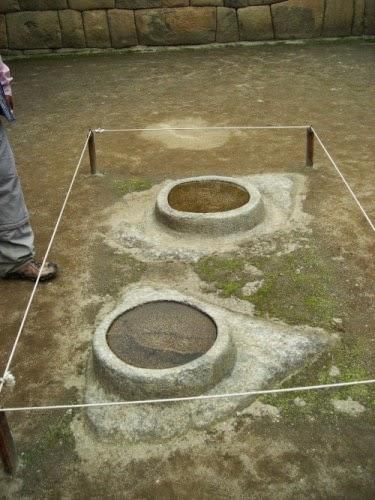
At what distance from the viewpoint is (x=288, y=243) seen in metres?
3.67

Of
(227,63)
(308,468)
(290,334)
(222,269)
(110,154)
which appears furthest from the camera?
(227,63)

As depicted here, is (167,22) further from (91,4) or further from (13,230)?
(13,230)

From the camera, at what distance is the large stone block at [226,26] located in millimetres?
8430

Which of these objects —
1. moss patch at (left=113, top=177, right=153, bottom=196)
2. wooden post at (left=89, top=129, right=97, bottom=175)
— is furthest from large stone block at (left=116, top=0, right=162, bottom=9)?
moss patch at (left=113, top=177, right=153, bottom=196)

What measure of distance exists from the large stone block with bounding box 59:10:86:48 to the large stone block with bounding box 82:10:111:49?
0.08m

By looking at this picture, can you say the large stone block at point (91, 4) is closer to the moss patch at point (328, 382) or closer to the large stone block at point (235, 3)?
the large stone block at point (235, 3)

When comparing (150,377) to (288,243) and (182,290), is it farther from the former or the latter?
(288,243)

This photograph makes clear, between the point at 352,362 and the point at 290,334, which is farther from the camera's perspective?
the point at 290,334

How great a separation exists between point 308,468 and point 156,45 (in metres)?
7.83

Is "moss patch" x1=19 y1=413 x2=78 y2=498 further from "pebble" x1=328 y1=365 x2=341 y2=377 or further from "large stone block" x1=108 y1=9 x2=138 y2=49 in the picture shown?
"large stone block" x1=108 y1=9 x2=138 y2=49

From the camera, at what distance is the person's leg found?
10.3 ft

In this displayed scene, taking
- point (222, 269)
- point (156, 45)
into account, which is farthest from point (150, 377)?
point (156, 45)

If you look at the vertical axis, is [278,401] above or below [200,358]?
below

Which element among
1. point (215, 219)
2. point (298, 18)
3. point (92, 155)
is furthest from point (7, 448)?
point (298, 18)
